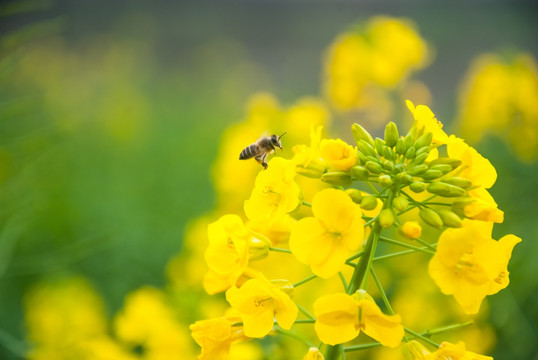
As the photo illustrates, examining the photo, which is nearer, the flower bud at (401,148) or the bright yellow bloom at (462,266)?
the bright yellow bloom at (462,266)

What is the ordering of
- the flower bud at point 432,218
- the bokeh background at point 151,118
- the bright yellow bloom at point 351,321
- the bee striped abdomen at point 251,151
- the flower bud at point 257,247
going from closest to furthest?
the bright yellow bloom at point 351,321
the flower bud at point 432,218
the flower bud at point 257,247
the bee striped abdomen at point 251,151
the bokeh background at point 151,118

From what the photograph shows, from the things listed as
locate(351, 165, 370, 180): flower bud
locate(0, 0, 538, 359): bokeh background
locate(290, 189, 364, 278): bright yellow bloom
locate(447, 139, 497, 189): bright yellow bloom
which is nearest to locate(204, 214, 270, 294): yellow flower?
locate(290, 189, 364, 278): bright yellow bloom

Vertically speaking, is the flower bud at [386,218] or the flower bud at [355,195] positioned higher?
the flower bud at [355,195]

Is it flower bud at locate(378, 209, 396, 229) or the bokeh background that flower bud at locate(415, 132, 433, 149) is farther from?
the bokeh background

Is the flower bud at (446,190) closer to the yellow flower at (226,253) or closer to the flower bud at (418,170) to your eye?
the flower bud at (418,170)

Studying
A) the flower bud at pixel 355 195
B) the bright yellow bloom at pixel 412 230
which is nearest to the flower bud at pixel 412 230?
the bright yellow bloom at pixel 412 230

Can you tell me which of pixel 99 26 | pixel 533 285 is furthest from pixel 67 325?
pixel 99 26
